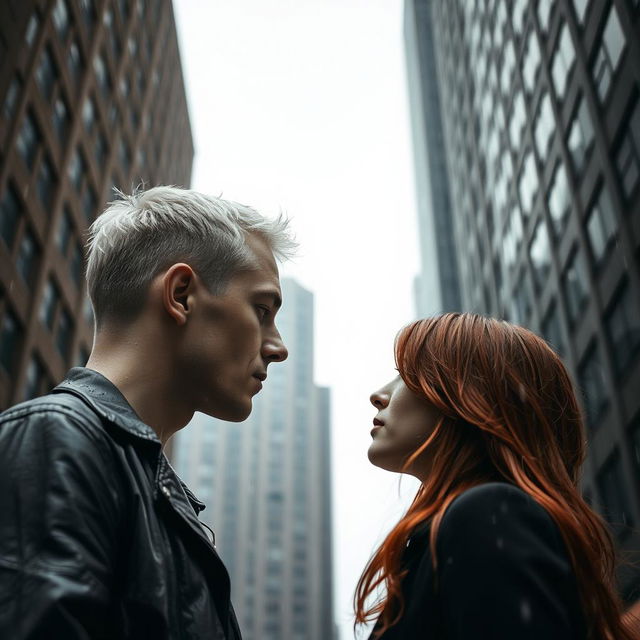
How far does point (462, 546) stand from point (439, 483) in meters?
0.59

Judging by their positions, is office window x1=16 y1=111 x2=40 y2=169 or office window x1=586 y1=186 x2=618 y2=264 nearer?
office window x1=586 y1=186 x2=618 y2=264

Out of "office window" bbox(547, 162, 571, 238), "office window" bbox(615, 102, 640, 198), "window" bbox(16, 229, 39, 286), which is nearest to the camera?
"office window" bbox(615, 102, 640, 198)

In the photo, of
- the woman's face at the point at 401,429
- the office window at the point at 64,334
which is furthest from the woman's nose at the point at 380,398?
the office window at the point at 64,334

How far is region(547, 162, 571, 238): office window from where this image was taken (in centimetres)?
3055

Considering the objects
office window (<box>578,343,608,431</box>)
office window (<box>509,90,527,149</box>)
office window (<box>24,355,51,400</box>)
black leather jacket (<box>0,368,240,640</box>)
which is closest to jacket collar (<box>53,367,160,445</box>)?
black leather jacket (<box>0,368,240,640</box>)

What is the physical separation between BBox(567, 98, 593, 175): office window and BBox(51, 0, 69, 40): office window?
19.8 meters

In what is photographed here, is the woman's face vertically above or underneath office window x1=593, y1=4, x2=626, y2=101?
underneath

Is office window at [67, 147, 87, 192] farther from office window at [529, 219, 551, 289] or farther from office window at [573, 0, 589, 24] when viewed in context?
office window at [529, 219, 551, 289]

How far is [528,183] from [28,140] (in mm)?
23176

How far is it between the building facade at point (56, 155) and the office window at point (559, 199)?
19452 millimetres

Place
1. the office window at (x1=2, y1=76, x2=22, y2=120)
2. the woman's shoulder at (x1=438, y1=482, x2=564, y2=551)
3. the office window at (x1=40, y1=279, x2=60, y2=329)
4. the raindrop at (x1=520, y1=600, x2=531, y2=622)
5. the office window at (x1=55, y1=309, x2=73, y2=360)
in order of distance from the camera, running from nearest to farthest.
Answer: the raindrop at (x1=520, y1=600, x2=531, y2=622) < the woman's shoulder at (x1=438, y1=482, x2=564, y2=551) < the office window at (x1=2, y1=76, x2=22, y2=120) < the office window at (x1=40, y1=279, x2=60, y2=329) < the office window at (x1=55, y1=309, x2=73, y2=360)

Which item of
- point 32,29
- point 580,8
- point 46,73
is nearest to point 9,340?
point 46,73

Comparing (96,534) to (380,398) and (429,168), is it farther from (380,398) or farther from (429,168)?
(429,168)

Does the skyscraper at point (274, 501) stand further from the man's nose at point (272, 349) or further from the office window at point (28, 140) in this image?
the man's nose at point (272, 349)
